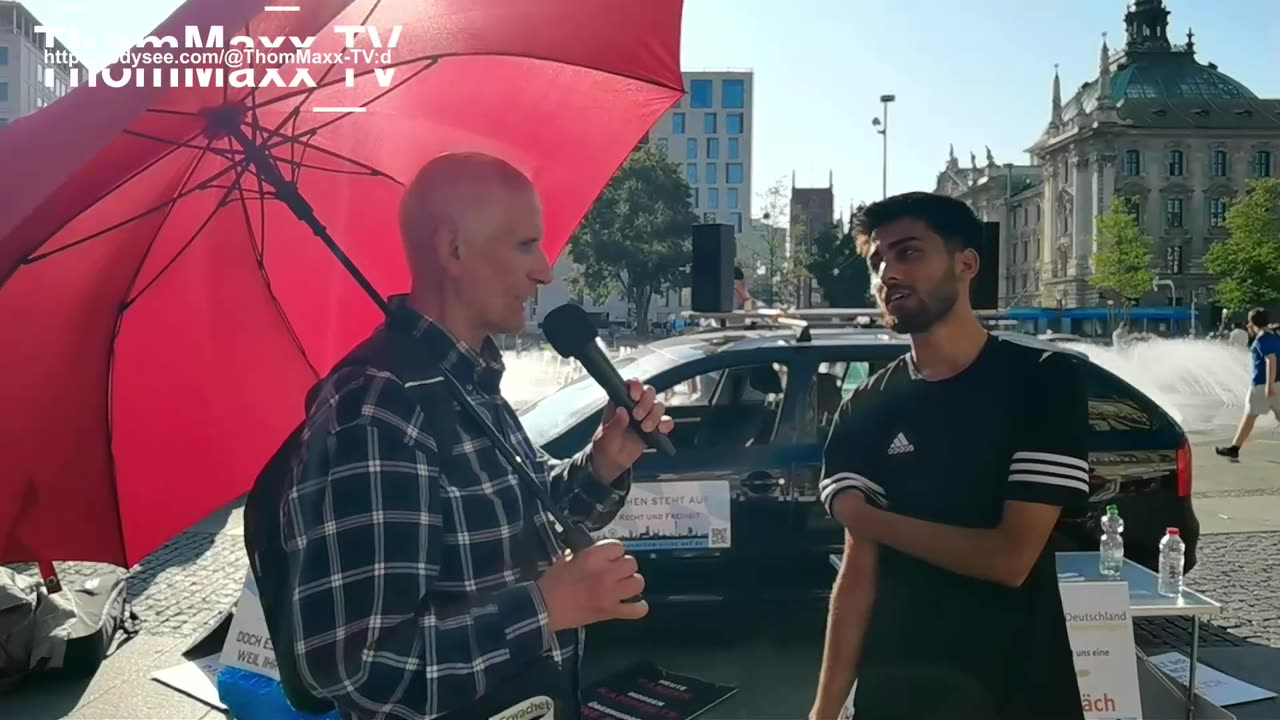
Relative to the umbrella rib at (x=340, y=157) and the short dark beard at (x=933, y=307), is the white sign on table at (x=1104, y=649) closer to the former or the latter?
the short dark beard at (x=933, y=307)

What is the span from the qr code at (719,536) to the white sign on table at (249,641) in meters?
2.19

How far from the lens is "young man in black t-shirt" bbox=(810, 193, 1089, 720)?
209 centimetres

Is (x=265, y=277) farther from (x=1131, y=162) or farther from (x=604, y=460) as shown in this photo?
(x=1131, y=162)

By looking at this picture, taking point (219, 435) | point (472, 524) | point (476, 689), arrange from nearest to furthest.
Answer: point (476, 689)
point (472, 524)
point (219, 435)

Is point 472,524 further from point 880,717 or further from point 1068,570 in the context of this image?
point 1068,570

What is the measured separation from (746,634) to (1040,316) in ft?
226

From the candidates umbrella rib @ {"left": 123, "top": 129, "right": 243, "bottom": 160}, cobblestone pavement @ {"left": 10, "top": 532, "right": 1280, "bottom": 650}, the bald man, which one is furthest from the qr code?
umbrella rib @ {"left": 123, "top": 129, "right": 243, "bottom": 160}

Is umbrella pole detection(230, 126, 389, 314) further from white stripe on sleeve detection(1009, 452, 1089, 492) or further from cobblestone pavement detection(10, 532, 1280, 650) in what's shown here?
cobblestone pavement detection(10, 532, 1280, 650)

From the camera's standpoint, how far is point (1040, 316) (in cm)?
6812

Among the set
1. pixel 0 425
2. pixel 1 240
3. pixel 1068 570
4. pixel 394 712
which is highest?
pixel 1 240

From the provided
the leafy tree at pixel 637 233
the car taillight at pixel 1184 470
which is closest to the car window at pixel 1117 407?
the car taillight at pixel 1184 470

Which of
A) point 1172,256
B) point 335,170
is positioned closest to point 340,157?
point 335,170

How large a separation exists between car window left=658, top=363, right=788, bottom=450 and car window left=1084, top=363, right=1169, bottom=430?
1.70 m

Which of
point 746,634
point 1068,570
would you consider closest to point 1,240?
point 1068,570
